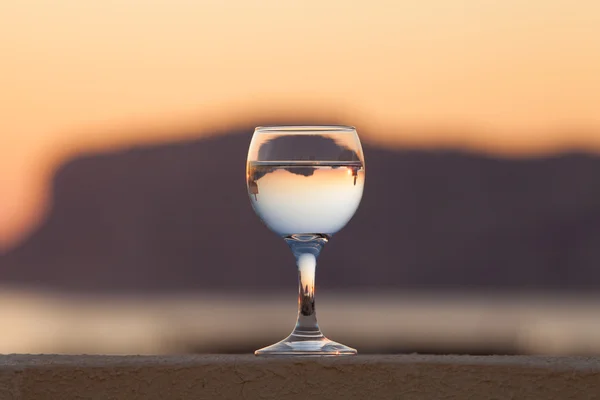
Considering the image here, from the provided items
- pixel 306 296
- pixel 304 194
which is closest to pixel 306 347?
pixel 306 296

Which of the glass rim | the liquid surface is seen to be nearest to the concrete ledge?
the liquid surface

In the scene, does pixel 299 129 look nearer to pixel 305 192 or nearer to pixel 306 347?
pixel 305 192

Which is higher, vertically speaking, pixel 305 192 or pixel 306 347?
pixel 305 192

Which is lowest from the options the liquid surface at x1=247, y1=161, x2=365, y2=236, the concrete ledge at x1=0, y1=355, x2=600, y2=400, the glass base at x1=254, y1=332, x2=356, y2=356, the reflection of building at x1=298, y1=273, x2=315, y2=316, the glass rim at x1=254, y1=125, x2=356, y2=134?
the concrete ledge at x1=0, y1=355, x2=600, y2=400

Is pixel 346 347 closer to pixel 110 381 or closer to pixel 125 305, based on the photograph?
pixel 110 381

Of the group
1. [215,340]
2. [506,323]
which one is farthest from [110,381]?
[215,340]

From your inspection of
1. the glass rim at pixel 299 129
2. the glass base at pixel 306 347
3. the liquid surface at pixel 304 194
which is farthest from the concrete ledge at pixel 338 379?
the glass rim at pixel 299 129

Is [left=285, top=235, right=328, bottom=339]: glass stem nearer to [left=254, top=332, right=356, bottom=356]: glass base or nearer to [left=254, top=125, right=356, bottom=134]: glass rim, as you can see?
[left=254, top=332, right=356, bottom=356]: glass base
